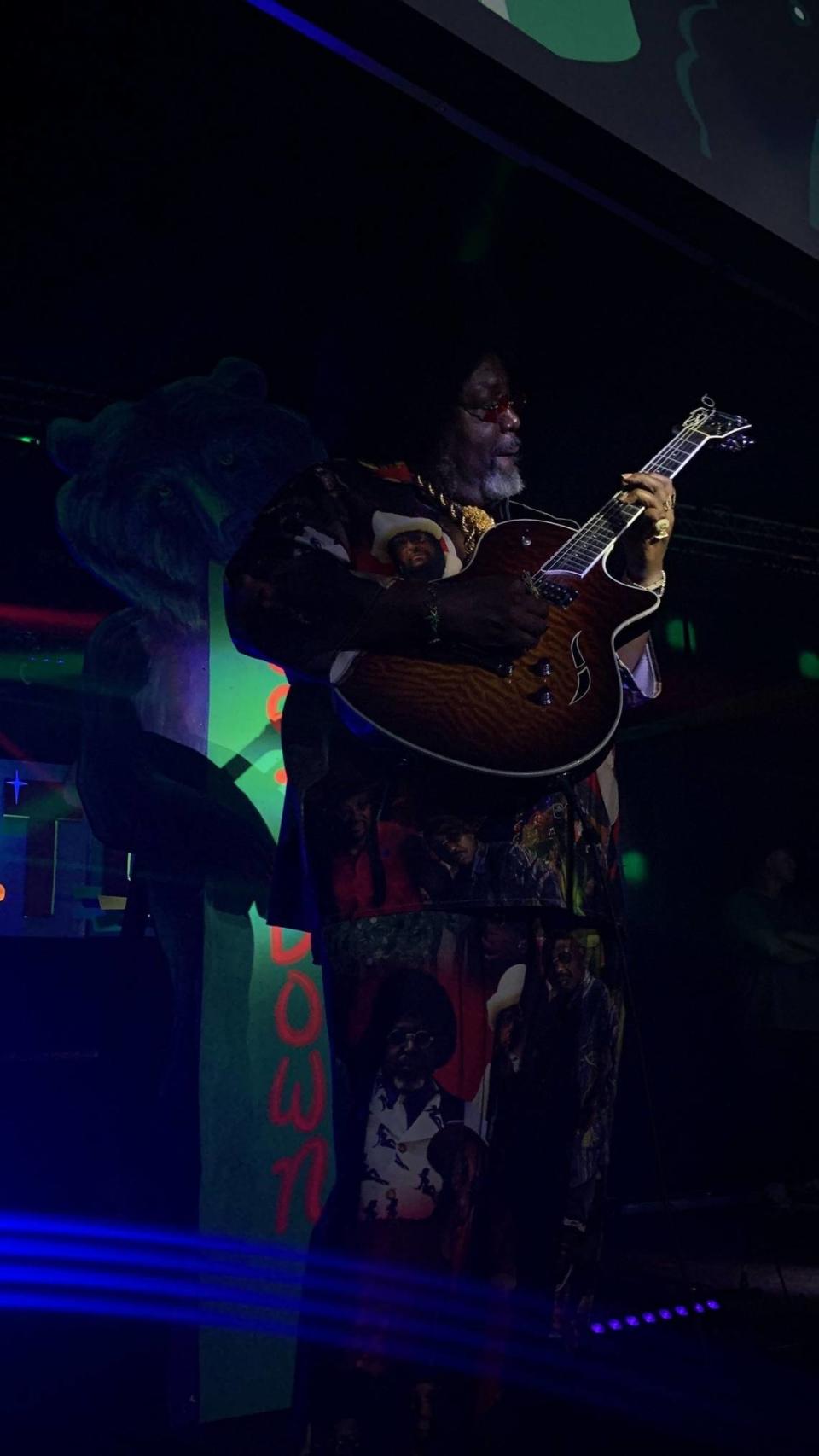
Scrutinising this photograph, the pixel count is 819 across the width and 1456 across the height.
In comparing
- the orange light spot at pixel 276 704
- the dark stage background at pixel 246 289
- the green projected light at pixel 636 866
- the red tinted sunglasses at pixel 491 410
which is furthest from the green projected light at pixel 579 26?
the green projected light at pixel 636 866

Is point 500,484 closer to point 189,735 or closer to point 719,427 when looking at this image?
point 719,427

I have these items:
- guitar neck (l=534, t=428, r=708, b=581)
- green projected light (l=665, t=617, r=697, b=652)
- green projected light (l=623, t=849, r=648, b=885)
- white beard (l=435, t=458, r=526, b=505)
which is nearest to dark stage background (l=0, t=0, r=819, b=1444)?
white beard (l=435, t=458, r=526, b=505)

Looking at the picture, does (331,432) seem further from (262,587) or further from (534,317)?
(534,317)

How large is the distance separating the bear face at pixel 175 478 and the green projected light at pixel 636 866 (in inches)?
155

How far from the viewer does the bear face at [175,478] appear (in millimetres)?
2576

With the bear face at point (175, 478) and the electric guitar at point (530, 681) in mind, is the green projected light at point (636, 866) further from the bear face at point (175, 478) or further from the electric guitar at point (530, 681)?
the electric guitar at point (530, 681)

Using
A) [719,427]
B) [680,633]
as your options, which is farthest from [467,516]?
[680,633]

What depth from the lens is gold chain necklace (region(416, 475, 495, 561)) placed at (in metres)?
1.95

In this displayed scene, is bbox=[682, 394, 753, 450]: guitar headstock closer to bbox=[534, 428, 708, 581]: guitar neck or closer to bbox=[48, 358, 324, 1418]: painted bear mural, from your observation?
bbox=[534, 428, 708, 581]: guitar neck

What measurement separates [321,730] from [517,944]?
16.9 inches

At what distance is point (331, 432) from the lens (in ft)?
7.62

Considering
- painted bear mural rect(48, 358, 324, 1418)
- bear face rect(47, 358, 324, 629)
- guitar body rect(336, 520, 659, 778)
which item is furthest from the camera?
bear face rect(47, 358, 324, 629)

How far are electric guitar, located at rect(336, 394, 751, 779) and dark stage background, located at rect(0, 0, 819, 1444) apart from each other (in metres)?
0.55

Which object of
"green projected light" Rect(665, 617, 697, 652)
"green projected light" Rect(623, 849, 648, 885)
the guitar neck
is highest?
"green projected light" Rect(665, 617, 697, 652)
